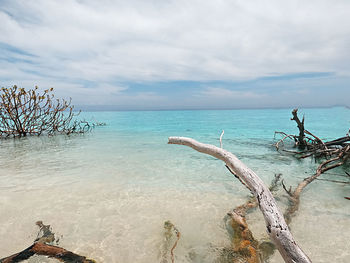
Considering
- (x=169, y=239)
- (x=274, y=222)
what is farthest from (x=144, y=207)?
(x=274, y=222)

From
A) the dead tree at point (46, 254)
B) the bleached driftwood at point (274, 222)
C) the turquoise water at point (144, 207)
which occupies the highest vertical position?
the bleached driftwood at point (274, 222)

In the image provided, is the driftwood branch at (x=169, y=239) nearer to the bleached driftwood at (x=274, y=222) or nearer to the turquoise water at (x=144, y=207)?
the turquoise water at (x=144, y=207)

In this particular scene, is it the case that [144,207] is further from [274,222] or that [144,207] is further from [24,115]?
[24,115]

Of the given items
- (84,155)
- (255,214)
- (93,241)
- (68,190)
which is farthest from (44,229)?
(84,155)

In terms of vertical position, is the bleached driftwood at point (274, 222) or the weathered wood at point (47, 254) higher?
the bleached driftwood at point (274, 222)

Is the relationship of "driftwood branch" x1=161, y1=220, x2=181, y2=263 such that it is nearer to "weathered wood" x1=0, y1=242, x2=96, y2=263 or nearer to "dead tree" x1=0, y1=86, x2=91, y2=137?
"weathered wood" x1=0, y1=242, x2=96, y2=263

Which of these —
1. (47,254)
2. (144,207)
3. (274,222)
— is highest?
(274,222)

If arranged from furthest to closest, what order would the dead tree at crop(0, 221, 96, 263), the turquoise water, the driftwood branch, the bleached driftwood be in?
the turquoise water, the driftwood branch, the dead tree at crop(0, 221, 96, 263), the bleached driftwood

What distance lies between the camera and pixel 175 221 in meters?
4.04

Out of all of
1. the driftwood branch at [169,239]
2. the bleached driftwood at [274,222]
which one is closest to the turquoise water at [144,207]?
the driftwood branch at [169,239]

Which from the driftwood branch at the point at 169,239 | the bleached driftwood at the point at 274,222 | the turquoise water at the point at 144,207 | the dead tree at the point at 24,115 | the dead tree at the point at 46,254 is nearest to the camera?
the bleached driftwood at the point at 274,222

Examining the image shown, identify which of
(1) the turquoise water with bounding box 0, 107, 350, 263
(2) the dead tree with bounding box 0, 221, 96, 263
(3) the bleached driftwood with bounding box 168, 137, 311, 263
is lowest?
(1) the turquoise water with bounding box 0, 107, 350, 263

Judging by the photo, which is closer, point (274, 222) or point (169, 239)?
point (274, 222)

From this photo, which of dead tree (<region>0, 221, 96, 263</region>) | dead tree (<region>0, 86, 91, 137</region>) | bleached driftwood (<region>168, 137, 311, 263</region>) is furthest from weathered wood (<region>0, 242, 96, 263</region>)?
dead tree (<region>0, 86, 91, 137</region>)
